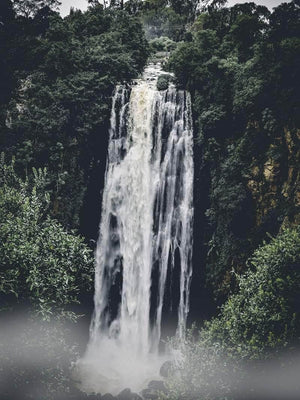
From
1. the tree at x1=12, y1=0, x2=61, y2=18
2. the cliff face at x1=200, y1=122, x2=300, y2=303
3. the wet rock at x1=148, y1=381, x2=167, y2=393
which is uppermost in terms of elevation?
the tree at x1=12, y1=0, x2=61, y2=18

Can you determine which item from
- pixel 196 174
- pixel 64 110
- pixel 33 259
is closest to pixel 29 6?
pixel 64 110

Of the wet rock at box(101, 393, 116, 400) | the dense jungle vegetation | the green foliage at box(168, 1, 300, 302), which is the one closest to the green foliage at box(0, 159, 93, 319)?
the dense jungle vegetation

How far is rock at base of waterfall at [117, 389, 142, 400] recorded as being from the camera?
54.6 ft

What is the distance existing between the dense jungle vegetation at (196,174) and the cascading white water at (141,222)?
32.0 inches

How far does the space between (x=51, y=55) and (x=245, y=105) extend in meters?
13.0

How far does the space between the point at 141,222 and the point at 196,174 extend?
177 inches

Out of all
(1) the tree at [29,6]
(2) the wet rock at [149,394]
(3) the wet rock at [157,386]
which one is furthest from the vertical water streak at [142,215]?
(1) the tree at [29,6]

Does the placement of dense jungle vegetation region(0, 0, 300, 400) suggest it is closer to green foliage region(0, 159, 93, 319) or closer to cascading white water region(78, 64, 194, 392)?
green foliage region(0, 159, 93, 319)

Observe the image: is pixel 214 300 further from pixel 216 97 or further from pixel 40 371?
pixel 216 97

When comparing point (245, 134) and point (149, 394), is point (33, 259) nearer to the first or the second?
point (149, 394)

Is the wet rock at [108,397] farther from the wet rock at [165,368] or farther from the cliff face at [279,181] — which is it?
the cliff face at [279,181]

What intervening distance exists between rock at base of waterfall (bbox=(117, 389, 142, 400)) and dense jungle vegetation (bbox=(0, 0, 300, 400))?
219cm

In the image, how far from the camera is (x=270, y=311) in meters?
12.7

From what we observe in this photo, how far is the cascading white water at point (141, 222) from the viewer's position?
20641 mm
